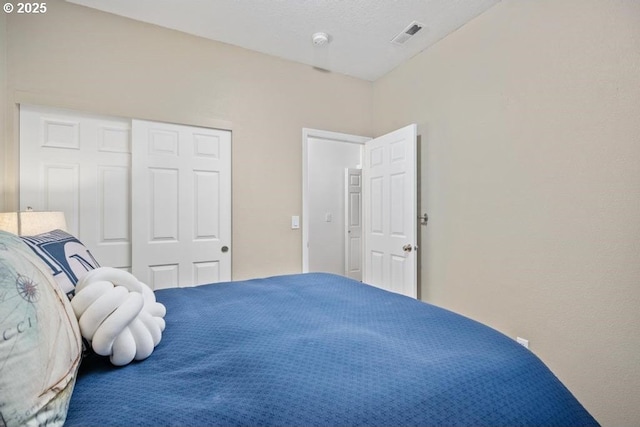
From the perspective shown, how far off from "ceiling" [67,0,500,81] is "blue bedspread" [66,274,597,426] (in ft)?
7.23

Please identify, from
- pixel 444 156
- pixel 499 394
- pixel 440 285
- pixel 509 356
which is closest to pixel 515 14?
pixel 444 156

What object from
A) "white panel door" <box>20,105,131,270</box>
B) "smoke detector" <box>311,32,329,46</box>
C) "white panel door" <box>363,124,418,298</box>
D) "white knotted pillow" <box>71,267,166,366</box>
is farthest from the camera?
"white panel door" <box>363,124,418,298</box>

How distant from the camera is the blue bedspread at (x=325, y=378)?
2.12ft

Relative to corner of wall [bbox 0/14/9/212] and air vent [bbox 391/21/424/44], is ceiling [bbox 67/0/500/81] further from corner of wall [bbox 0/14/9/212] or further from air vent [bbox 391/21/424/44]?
corner of wall [bbox 0/14/9/212]

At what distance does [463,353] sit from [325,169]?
4.24 meters

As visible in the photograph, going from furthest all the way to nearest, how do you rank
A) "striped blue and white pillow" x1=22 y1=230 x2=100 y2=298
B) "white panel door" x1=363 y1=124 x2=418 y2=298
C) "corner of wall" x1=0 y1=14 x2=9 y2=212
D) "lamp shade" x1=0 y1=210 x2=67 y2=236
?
"white panel door" x1=363 y1=124 x2=418 y2=298 < "corner of wall" x1=0 y1=14 x2=9 y2=212 < "lamp shade" x1=0 y1=210 x2=67 y2=236 < "striped blue and white pillow" x1=22 y1=230 x2=100 y2=298

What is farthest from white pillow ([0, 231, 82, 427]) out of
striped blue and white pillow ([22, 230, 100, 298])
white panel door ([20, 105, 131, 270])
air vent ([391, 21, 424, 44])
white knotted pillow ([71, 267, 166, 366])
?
air vent ([391, 21, 424, 44])

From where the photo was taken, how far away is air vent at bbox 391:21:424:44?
242cm

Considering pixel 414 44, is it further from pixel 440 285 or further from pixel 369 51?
pixel 440 285

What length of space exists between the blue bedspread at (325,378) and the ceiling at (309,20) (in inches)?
86.8

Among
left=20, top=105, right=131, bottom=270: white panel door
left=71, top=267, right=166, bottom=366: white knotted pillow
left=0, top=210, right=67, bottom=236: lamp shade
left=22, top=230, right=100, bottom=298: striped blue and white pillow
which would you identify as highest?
left=20, top=105, right=131, bottom=270: white panel door

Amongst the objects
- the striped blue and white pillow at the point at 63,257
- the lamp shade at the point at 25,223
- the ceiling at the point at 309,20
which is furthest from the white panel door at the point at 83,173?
the striped blue and white pillow at the point at 63,257

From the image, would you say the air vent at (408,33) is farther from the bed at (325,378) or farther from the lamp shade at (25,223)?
the lamp shade at (25,223)

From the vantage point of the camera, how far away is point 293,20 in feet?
7.72
